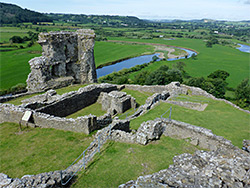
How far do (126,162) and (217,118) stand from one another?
13.8m

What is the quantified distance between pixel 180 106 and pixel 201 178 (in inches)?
642

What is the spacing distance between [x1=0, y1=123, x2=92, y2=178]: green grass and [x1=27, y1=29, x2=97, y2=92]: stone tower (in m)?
12.8

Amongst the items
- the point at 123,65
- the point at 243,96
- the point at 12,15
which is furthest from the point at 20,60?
the point at 12,15

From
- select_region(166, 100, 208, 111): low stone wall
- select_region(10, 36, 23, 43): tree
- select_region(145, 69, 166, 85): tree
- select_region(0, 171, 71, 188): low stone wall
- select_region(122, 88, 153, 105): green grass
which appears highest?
select_region(10, 36, 23, 43): tree

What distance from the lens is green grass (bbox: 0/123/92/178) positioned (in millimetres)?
10641

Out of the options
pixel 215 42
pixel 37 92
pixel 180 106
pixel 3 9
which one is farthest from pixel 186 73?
pixel 3 9

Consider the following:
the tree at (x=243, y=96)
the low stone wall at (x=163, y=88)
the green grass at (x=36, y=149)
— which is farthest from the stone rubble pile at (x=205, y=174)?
the tree at (x=243, y=96)

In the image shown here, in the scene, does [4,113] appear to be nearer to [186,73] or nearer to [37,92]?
[37,92]

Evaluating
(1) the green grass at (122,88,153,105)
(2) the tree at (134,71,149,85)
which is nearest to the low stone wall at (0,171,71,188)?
(1) the green grass at (122,88,153,105)

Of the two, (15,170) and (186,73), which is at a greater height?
(15,170)

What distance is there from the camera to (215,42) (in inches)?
5984

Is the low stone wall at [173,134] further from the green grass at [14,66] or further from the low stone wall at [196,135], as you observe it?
the green grass at [14,66]

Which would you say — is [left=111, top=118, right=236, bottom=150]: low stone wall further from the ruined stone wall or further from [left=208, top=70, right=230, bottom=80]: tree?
[left=208, top=70, right=230, bottom=80]: tree

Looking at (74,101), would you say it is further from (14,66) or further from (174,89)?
(14,66)
